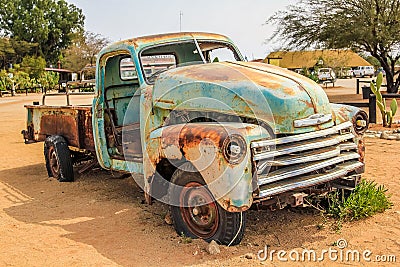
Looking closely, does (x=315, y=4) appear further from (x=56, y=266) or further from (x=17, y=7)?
(x=17, y=7)

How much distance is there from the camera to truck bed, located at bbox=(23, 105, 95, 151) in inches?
285

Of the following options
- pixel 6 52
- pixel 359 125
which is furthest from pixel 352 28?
pixel 6 52

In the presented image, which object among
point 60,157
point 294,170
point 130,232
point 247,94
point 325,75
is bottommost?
point 130,232

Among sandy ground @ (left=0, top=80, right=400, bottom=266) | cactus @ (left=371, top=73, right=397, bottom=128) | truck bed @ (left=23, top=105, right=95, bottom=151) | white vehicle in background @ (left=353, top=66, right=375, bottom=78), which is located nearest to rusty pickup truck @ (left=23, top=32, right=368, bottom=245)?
sandy ground @ (left=0, top=80, right=400, bottom=266)

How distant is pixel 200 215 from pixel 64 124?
12.4 feet

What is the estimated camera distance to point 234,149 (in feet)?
13.8

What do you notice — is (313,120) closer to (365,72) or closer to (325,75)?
(325,75)

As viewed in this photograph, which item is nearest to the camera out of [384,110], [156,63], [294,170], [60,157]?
[294,170]

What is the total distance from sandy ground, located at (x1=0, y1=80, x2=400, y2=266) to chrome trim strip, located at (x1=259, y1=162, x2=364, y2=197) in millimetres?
553

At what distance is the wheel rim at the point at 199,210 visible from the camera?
4.51m

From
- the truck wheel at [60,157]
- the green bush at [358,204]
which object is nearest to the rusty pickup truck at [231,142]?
the green bush at [358,204]

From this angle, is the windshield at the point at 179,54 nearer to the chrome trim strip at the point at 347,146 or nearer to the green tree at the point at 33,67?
the chrome trim strip at the point at 347,146

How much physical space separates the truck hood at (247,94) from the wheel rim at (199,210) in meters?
0.82

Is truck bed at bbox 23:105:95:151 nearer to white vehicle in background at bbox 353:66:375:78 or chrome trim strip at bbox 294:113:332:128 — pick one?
chrome trim strip at bbox 294:113:332:128
